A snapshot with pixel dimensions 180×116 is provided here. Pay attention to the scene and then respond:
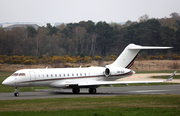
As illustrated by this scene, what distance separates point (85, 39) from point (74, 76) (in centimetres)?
8302

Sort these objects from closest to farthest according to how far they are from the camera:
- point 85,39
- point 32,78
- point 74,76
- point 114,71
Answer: point 32,78 < point 74,76 < point 114,71 < point 85,39

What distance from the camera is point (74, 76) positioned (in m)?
27.4

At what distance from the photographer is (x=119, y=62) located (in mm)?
29609

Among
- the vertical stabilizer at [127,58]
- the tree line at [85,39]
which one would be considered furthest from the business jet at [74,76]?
the tree line at [85,39]

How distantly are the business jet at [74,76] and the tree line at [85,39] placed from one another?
56.8 meters

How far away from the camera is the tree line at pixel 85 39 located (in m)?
90.8

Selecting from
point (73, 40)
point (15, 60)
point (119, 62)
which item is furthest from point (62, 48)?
point (119, 62)

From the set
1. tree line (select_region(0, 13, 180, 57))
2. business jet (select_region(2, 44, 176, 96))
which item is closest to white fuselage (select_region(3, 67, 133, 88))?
business jet (select_region(2, 44, 176, 96))

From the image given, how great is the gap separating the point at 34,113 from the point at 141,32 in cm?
9136

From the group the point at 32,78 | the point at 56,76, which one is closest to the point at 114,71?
the point at 56,76

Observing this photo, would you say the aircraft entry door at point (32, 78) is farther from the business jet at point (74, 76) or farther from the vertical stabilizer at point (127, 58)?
the vertical stabilizer at point (127, 58)

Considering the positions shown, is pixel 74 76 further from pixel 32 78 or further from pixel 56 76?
pixel 32 78

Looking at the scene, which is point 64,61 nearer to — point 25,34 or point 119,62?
point 25,34

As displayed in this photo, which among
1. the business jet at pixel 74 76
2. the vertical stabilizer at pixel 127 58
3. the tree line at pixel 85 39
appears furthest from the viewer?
the tree line at pixel 85 39
